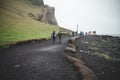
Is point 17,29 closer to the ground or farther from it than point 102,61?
farther from it

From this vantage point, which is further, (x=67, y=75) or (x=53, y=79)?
(x=67, y=75)

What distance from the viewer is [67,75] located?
760 cm

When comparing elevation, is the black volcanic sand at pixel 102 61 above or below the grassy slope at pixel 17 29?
below

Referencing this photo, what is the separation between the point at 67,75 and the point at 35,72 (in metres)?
2.20

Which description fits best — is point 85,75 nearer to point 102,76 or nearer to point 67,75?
point 67,75

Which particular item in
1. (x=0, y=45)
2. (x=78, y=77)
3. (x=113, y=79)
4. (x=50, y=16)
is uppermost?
(x=50, y=16)

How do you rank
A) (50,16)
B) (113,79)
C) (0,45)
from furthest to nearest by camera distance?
(50,16) → (0,45) → (113,79)

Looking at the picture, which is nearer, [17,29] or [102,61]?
[102,61]

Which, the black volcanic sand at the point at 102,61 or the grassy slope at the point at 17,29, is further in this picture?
the grassy slope at the point at 17,29

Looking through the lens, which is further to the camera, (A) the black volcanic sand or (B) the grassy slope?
(B) the grassy slope

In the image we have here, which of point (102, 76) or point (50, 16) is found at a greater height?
point (50, 16)

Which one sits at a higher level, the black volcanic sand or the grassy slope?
the grassy slope

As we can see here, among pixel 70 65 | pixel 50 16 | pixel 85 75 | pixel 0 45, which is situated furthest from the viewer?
pixel 50 16

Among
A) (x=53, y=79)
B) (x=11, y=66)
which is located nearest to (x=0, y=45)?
(x=11, y=66)
